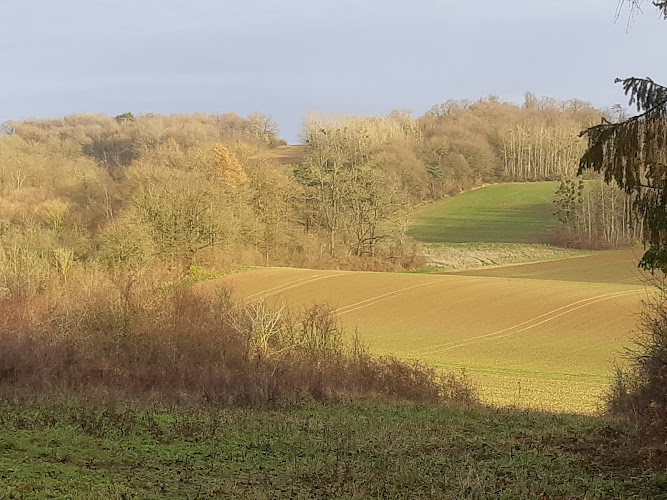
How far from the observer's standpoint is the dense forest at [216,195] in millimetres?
48625

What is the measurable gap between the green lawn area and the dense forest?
3.74 m

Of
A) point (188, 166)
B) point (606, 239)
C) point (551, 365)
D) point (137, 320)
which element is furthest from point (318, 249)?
point (137, 320)

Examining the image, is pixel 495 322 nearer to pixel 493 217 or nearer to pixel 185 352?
pixel 185 352

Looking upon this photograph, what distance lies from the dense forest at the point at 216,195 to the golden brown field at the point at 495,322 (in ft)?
20.8

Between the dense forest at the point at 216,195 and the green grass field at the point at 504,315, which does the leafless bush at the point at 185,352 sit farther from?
the dense forest at the point at 216,195

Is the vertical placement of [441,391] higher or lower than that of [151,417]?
lower

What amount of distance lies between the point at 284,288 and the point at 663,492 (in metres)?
42.4

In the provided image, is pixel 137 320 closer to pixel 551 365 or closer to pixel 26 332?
pixel 26 332

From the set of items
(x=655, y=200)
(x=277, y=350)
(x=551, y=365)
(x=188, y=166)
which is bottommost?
(x=551, y=365)

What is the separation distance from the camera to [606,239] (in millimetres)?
75625

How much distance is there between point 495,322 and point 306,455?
30733mm

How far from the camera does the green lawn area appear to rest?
84.7 m

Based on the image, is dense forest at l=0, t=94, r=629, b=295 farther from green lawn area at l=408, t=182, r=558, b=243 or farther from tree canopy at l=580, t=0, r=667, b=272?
tree canopy at l=580, t=0, r=667, b=272

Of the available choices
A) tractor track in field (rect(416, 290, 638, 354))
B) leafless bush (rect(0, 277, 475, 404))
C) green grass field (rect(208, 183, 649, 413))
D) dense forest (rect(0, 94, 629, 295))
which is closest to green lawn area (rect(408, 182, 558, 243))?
dense forest (rect(0, 94, 629, 295))
